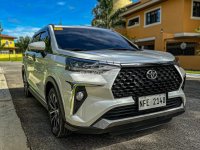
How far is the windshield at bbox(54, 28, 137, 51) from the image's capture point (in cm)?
385

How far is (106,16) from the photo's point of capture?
86.8 feet

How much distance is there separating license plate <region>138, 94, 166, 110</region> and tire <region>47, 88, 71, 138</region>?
3.57ft

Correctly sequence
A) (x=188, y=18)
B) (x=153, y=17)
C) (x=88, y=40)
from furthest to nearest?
(x=153, y=17) < (x=188, y=18) < (x=88, y=40)

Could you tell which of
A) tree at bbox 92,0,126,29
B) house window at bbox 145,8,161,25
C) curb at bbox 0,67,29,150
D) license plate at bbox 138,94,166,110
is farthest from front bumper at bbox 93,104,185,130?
tree at bbox 92,0,126,29

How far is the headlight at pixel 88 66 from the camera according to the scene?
2830 mm

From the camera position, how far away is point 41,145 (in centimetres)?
330

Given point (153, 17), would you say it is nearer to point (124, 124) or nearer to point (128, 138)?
point (128, 138)

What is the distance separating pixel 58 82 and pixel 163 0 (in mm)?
18054

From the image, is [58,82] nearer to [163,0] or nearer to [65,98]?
[65,98]

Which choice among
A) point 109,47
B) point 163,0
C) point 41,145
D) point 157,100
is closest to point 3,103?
point 41,145

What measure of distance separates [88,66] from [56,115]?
1096mm

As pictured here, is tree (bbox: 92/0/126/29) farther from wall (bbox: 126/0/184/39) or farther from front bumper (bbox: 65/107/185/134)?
front bumper (bbox: 65/107/185/134)

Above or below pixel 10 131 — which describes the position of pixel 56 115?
above

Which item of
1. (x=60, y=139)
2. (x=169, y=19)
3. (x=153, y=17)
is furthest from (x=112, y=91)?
(x=153, y=17)
